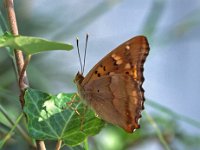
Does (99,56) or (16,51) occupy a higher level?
(16,51)

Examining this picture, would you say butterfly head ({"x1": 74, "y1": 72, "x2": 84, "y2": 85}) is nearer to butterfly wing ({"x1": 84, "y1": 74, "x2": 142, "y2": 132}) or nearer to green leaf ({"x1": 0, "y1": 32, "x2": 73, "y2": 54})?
butterfly wing ({"x1": 84, "y1": 74, "x2": 142, "y2": 132})

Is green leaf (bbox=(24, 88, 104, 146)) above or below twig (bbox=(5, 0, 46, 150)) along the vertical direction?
below

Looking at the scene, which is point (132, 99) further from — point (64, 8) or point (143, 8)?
point (143, 8)

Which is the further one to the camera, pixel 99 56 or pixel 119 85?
pixel 99 56

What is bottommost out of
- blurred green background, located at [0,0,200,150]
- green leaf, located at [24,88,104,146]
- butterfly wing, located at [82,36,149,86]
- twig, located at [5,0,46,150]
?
blurred green background, located at [0,0,200,150]

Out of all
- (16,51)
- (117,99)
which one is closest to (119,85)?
(117,99)

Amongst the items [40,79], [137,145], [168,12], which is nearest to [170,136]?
[137,145]

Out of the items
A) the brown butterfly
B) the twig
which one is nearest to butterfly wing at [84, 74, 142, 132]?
the brown butterfly

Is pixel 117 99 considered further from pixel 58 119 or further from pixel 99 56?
pixel 99 56
